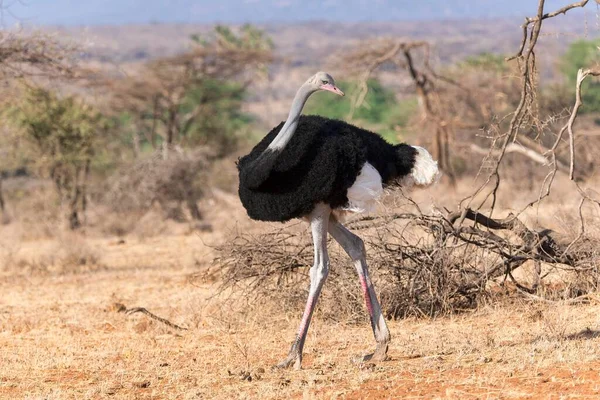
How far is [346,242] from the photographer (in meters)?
6.62

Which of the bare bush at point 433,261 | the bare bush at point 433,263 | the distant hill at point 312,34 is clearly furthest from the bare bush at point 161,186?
the distant hill at point 312,34

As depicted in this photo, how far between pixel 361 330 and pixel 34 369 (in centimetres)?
239

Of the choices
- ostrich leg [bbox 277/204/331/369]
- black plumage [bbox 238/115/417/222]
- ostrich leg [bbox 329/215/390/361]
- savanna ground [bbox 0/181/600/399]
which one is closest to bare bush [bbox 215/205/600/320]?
savanna ground [bbox 0/181/600/399]

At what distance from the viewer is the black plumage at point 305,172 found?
615 cm

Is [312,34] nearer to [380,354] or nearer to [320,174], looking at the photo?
[380,354]

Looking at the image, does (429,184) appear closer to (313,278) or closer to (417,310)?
(313,278)

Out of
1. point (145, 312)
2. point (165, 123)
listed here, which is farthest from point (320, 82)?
point (165, 123)

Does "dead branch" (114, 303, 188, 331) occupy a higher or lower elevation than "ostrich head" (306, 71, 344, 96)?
lower

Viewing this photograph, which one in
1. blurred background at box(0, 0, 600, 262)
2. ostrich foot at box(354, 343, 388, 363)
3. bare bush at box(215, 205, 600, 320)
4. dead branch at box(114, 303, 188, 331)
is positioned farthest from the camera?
blurred background at box(0, 0, 600, 262)

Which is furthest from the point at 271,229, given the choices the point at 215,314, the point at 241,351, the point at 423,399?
the point at 423,399

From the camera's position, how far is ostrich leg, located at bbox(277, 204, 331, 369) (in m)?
6.36

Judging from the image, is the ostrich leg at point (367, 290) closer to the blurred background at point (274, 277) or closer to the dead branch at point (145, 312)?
the blurred background at point (274, 277)

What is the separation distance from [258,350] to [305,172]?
5.79 feet

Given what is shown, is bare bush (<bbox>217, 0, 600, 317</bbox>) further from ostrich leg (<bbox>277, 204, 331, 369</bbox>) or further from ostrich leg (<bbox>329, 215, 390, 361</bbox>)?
ostrich leg (<bbox>277, 204, 331, 369</bbox>)
